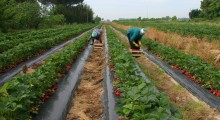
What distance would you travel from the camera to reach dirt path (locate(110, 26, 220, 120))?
516cm

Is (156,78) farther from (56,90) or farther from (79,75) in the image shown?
(56,90)

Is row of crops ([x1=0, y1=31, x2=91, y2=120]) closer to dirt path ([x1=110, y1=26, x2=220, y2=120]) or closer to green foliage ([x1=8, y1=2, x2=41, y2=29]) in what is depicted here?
dirt path ([x1=110, y1=26, x2=220, y2=120])

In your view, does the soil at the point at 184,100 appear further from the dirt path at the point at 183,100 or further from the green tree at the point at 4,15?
the green tree at the point at 4,15

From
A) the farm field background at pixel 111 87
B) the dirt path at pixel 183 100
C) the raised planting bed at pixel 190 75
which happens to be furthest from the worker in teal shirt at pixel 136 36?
the dirt path at pixel 183 100

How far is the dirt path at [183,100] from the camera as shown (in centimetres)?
516

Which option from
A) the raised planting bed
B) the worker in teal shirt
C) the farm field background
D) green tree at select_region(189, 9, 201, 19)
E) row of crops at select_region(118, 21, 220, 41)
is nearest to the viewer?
the farm field background

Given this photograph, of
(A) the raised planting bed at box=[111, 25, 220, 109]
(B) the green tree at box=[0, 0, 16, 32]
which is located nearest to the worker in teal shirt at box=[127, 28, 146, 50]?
(A) the raised planting bed at box=[111, 25, 220, 109]

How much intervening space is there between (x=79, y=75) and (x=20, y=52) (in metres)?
3.40

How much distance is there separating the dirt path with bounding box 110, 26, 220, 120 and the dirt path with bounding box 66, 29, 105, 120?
5.54ft

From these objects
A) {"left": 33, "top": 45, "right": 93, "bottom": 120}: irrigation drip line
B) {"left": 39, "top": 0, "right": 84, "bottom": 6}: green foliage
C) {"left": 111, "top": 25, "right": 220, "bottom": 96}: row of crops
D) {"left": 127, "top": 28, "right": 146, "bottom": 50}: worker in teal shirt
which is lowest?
{"left": 33, "top": 45, "right": 93, "bottom": 120}: irrigation drip line

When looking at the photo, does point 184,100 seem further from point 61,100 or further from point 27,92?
point 27,92

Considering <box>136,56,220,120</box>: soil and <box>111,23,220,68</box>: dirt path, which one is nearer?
<box>136,56,220,120</box>: soil

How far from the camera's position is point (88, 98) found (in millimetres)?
6262

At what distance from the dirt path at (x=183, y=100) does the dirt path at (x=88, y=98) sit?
1.69 meters
